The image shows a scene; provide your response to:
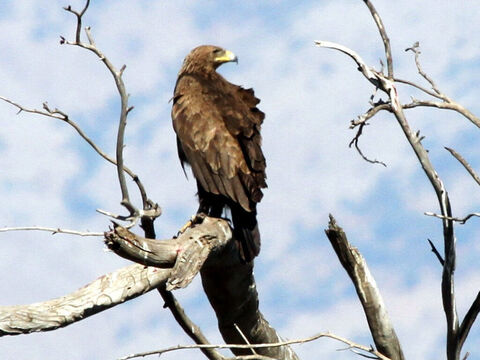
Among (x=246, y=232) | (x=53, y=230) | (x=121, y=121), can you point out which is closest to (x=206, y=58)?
(x=246, y=232)

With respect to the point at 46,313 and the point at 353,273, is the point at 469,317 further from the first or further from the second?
the point at 46,313

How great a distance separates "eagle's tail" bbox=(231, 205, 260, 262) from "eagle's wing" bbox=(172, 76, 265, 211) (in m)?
0.09

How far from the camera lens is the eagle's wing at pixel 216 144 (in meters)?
5.94

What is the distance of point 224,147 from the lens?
20.2 ft

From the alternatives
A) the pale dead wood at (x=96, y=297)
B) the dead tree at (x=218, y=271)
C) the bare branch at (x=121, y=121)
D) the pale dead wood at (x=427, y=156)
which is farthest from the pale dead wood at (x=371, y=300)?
the bare branch at (x=121, y=121)

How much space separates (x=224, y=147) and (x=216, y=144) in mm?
65

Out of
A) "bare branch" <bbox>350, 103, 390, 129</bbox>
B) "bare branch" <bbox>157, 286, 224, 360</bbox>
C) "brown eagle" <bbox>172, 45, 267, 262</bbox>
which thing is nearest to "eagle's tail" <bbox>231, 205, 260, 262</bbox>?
"brown eagle" <bbox>172, 45, 267, 262</bbox>

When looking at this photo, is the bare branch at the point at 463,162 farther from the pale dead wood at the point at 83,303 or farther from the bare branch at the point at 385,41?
the pale dead wood at the point at 83,303

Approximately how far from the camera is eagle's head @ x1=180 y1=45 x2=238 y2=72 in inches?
285

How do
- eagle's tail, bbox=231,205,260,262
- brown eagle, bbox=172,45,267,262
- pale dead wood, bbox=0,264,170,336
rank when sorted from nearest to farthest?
pale dead wood, bbox=0,264,170,336 < eagle's tail, bbox=231,205,260,262 < brown eagle, bbox=172,45,267,262

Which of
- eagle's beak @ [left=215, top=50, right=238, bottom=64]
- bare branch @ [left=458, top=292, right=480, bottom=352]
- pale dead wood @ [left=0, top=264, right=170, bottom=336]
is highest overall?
eagle's beak @ [left=215, top=50, right=238, bottom=64]

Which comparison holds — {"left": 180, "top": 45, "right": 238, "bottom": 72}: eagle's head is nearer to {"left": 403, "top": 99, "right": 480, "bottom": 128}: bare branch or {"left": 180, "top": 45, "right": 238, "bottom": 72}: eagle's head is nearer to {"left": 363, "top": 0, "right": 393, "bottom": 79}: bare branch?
{"left": 363, "top": 0, "right": 393, "bottom": 79}: bare branch

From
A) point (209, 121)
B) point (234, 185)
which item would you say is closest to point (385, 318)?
point (234, 185)

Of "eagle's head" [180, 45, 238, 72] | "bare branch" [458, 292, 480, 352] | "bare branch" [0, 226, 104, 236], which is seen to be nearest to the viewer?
"bare branch" [0, 226, 104, 236]
